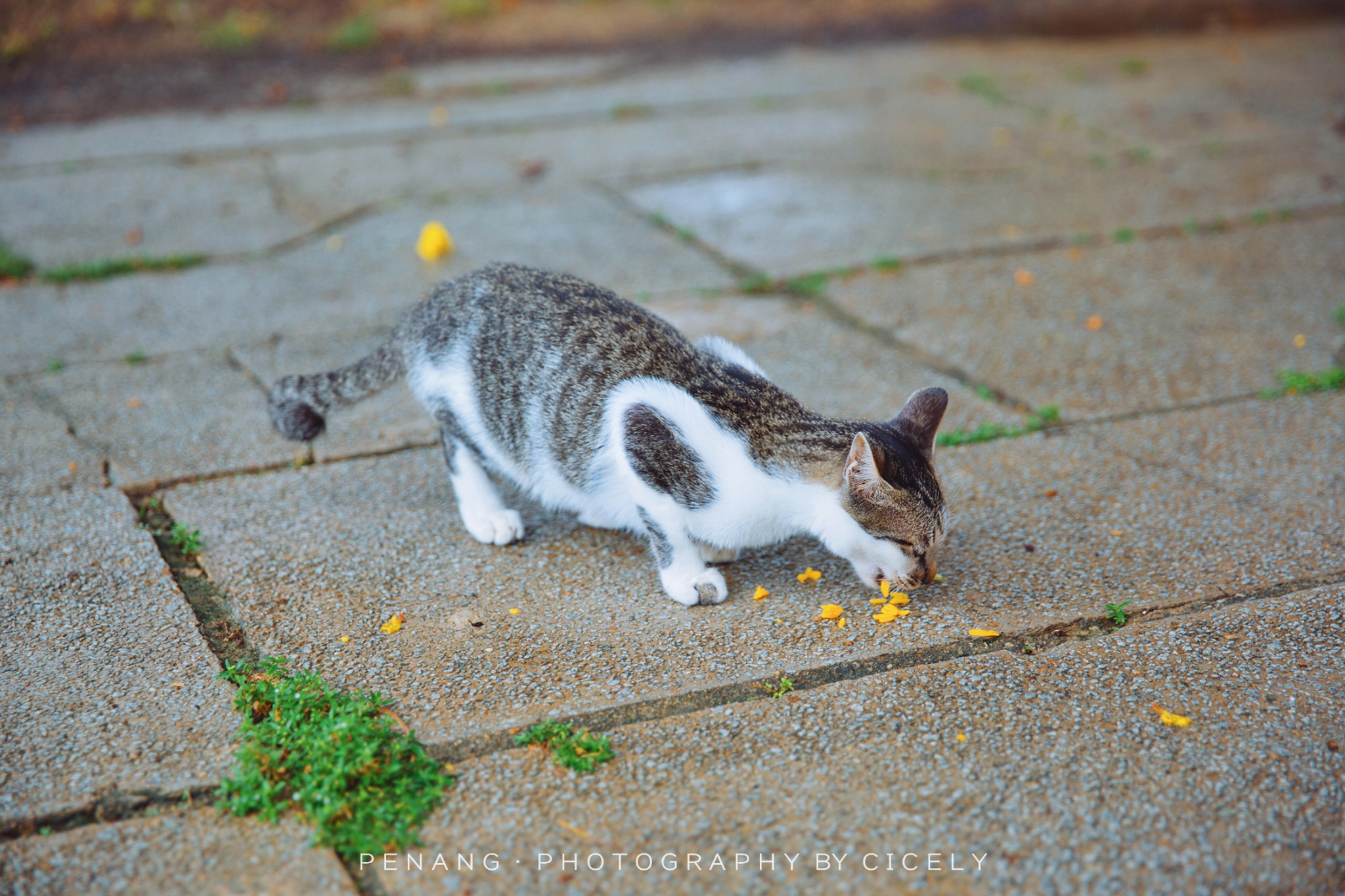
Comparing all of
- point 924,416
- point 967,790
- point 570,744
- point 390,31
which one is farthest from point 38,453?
point 390,31

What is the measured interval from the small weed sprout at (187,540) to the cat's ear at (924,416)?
7.07ft

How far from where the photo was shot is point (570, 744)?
2.57m

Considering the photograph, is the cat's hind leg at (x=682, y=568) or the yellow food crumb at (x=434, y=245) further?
the yellow food crumb at (x=434, y=245)

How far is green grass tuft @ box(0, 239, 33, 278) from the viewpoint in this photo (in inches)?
213

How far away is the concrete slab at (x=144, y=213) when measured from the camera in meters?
5.86

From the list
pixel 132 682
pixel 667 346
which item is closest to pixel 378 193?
pixel 667 346

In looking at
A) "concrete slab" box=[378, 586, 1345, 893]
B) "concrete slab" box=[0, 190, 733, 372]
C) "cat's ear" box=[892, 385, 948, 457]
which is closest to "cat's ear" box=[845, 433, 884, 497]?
"cat's ear" box=[892, 385, 948, 457]

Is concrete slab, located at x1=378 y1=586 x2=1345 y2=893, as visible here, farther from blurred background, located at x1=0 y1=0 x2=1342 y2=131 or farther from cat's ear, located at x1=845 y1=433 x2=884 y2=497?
blurred background, located at x1=0 y1=0 x2=1342 y2=131

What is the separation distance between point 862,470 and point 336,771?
151 cm

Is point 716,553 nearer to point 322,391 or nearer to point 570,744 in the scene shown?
point 570,744

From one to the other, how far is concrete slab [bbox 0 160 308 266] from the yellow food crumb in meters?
0.90

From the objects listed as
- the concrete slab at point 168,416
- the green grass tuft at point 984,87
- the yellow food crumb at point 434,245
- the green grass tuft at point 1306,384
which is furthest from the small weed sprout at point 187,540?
the green grass tuft at point 984,87

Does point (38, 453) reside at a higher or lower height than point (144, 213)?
lower

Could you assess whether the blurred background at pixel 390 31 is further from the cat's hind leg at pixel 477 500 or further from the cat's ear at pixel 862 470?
the cat's ear at pixel 862 470
